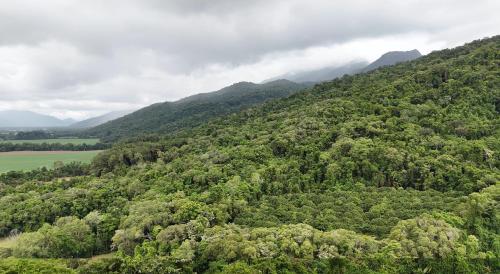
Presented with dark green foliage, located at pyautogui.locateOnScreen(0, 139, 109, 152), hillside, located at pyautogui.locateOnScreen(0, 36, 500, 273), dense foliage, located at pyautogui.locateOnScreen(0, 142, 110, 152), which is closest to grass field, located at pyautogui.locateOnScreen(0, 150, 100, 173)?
dense foliage, located at pyautogui.locateOnScreen(0, 142, 110, 152)

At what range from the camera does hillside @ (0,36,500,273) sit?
3872 cm

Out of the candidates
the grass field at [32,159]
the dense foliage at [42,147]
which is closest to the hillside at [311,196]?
the grass field at [32,159]

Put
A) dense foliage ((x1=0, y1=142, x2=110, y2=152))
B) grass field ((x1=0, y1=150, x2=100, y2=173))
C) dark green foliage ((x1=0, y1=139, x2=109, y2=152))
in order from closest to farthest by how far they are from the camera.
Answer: grass field ((x1=0, y1=150, x2=100, y2=173)), dense foliage ((x1=0, y1=142, x2=110, y2=152)), dark green foliage ((x1=0, y1=139, x2=109, y2=152))

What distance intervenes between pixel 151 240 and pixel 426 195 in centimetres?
3930

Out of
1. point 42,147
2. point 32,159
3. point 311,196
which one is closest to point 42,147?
point 42,147

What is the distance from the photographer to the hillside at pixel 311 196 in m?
38.7

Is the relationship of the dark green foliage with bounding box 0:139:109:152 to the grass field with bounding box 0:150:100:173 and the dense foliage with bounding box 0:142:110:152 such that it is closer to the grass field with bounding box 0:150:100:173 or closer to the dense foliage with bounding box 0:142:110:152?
the dense foliage with bounding box 0:142:110:152

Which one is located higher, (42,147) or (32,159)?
(42,147)

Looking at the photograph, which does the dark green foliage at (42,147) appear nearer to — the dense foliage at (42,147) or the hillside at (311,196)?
the dense foliage at (42,147)

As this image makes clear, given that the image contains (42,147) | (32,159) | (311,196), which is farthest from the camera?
(42,147)

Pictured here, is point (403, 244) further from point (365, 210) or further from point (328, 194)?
point (328, 194)

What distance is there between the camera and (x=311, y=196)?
181 feet

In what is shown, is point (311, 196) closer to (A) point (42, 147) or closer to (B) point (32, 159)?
(B) point (32, 159)

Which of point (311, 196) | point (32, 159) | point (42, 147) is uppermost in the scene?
point (42, 147)
